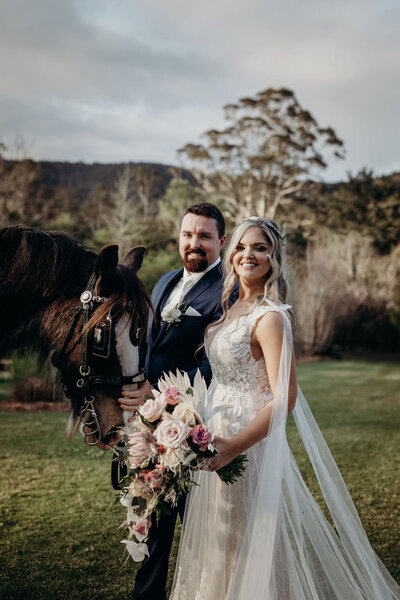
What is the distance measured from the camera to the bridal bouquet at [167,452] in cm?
193

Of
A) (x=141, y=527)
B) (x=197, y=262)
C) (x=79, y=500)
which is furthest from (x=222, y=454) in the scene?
(x=79, y=500)

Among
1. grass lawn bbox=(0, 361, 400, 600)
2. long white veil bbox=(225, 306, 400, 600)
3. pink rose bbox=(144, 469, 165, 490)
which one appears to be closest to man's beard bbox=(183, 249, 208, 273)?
long white veil bbox=(225, 306, 400, 600)

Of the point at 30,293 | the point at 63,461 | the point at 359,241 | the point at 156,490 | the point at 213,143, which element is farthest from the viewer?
the point at 213,143

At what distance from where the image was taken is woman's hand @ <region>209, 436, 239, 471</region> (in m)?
2.01

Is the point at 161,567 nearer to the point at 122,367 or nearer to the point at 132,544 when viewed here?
the point at 132,544

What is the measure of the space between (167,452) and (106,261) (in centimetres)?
108

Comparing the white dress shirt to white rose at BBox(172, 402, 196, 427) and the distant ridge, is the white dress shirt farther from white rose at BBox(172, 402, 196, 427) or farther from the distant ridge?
the distant ridge

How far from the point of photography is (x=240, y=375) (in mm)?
2420

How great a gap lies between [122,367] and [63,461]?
432 centimetres

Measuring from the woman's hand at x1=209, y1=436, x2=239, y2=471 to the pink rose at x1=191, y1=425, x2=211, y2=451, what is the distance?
0.12 m

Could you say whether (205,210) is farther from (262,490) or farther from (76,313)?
(262,490)

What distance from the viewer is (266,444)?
7.49ft

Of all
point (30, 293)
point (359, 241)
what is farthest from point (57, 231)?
point (359, 241)

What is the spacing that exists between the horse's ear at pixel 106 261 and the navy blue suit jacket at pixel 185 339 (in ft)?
1.61
